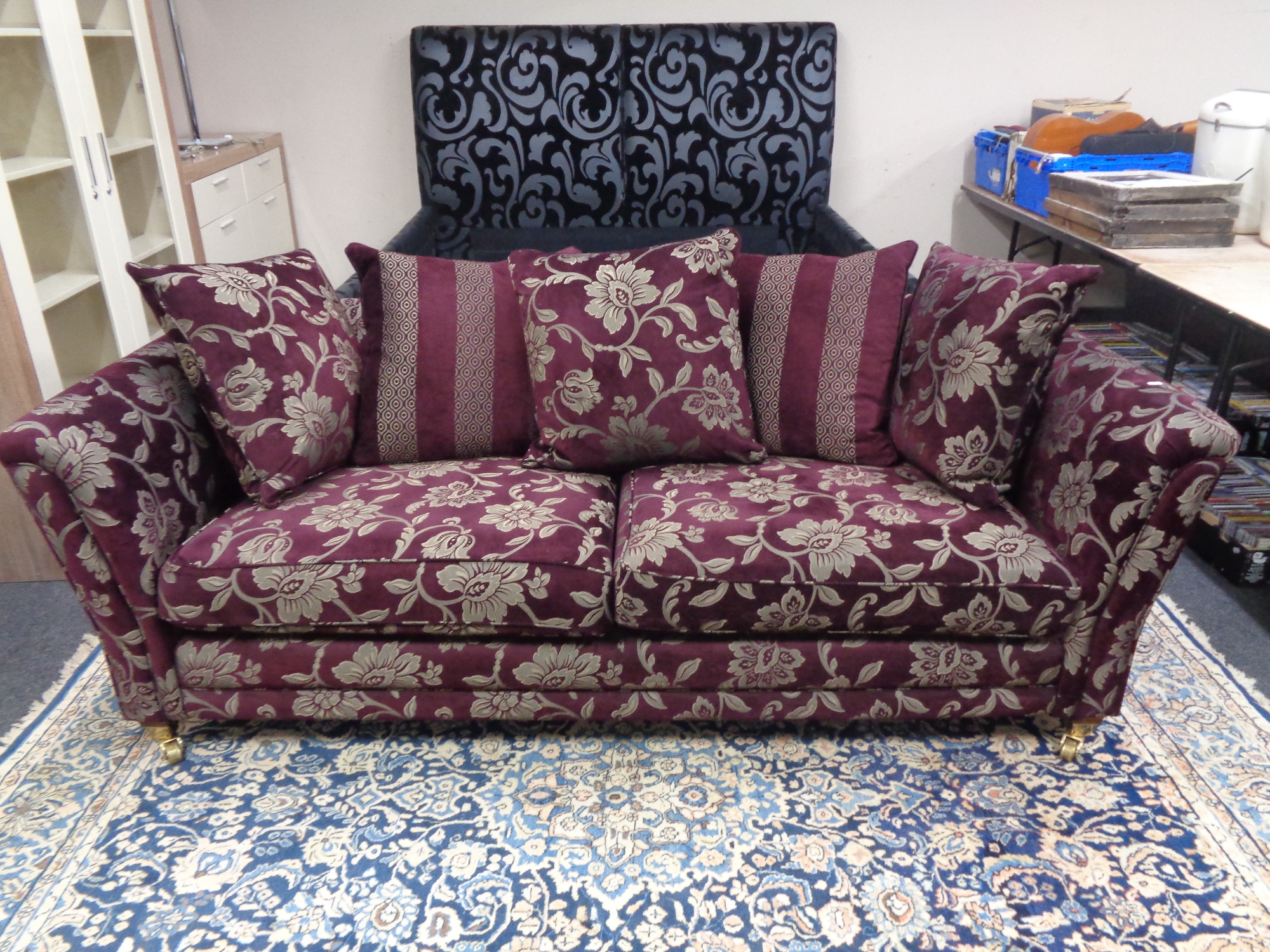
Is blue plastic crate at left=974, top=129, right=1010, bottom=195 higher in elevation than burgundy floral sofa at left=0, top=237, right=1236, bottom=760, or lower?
higher

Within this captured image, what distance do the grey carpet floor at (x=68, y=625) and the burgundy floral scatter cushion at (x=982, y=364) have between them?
2.24 feet

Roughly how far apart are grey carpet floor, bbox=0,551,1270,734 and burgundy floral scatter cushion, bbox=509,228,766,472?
1079mm

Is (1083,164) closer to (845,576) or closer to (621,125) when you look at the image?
(621,125)

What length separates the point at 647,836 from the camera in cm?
146

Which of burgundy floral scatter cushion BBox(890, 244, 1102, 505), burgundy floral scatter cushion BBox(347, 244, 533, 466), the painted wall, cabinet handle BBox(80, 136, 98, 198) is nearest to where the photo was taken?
burgundy floral scatter cushion BBox(890, 244, 1102, 505)

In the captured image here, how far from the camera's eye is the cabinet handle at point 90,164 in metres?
2.18

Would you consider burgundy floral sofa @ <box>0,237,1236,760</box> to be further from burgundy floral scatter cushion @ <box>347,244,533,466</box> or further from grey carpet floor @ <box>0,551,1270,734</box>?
grey carpet floor @ <box>0,551,1270,734</box>

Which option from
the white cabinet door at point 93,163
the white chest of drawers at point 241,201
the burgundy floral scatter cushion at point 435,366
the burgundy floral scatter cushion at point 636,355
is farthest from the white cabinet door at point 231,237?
the burgundy floral scatter cushion at point 636,355

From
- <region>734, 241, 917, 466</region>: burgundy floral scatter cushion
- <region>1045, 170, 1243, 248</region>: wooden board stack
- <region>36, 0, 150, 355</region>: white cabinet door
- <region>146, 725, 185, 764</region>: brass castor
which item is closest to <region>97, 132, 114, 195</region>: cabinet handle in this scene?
<region>36, 0, 150, 355</region>: white cabinet door

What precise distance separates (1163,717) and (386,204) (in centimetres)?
269

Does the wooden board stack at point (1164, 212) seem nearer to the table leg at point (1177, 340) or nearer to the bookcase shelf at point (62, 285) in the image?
the table leg at point (1177, 340)

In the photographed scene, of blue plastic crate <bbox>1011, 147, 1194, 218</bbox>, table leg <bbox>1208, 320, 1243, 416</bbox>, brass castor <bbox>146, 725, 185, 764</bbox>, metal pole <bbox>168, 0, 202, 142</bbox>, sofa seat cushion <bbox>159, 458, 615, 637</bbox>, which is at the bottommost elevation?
brass castor <bbox>146, 725, 185, 764</bbox>

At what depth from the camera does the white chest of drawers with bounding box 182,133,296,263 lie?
8.51ft

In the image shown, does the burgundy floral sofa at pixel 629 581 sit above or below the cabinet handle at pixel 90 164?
below
